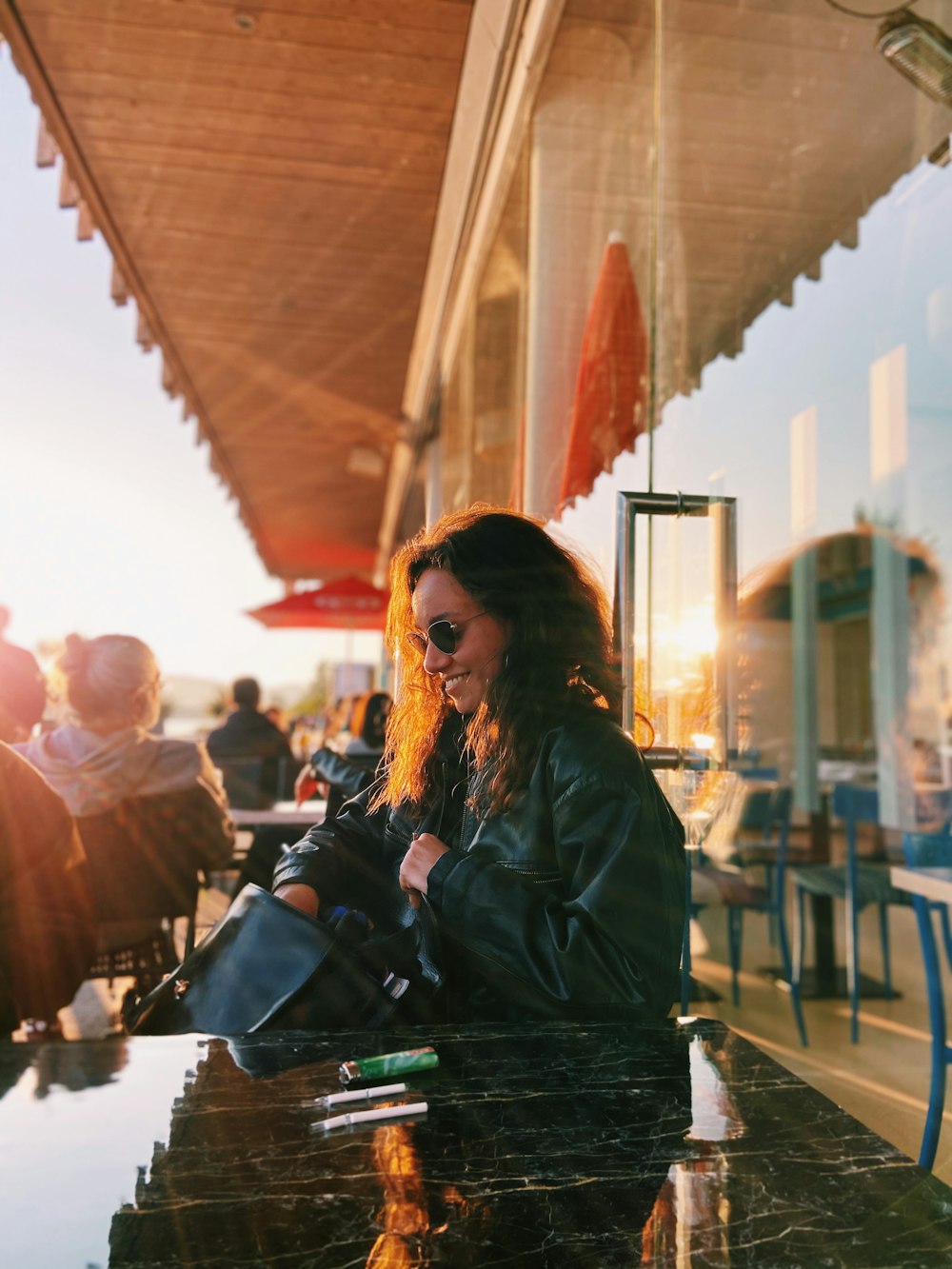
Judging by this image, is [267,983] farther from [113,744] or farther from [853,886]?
[853,886]

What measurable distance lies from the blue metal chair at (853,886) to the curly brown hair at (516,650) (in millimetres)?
2650

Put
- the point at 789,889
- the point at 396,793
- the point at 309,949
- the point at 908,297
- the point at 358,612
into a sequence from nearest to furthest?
the point at 309,949, the point at 396,793, the point at 908,297, the point at 789,889, the point at 358,612

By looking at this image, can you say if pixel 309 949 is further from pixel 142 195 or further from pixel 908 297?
pixel 142 195

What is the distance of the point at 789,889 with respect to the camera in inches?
269

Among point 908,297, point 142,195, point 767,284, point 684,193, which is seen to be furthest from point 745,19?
point 142,195

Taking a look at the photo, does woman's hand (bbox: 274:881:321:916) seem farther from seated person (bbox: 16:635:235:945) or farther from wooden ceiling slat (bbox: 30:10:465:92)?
wooden ceiling slat (bbox: 30:10:465:92)

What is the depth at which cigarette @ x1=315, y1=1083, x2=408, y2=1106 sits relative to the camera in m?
0.90

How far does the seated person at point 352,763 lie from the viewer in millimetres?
2607

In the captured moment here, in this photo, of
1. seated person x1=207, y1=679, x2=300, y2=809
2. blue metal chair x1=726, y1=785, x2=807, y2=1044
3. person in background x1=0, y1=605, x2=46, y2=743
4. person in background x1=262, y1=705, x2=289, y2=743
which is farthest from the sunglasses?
person in background x1=262, y1=705, x2=289, y2=743

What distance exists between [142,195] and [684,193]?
9.23ft

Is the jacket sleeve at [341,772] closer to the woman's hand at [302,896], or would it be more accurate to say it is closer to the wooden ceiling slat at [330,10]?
the woman's hand at [302,896]

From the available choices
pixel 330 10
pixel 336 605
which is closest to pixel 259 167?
pixel 330 10

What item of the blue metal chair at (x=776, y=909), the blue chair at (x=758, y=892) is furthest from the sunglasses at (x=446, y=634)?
the blue metal chair at (x=776, y=909)

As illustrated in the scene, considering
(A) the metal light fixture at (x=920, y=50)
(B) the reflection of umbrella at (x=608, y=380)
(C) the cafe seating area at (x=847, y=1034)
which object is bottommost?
(C) the cafe seating area at (x=847, y=1034)
